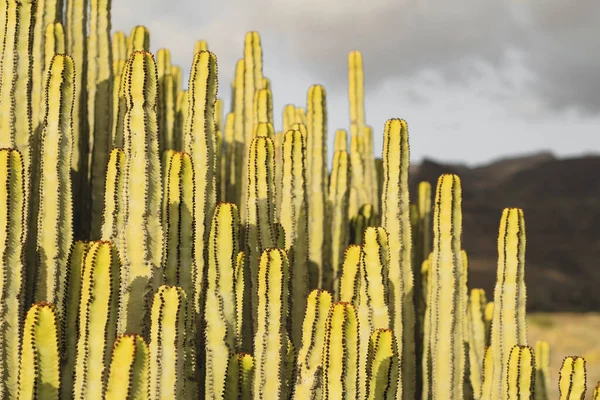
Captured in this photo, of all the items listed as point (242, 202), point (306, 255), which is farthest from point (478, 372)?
point (242, 202)

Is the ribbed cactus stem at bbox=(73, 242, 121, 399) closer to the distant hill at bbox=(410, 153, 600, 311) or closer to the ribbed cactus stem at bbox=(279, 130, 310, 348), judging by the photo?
the ribbed cactus stem at bbox=(279, 130, 310, 348)

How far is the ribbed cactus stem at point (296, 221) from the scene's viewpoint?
119 inches

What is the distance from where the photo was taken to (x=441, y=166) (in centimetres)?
2239

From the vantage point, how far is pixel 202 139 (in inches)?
111

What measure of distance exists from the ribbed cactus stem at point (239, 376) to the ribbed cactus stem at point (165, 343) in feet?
1.30

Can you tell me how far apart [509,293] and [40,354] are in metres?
2.02

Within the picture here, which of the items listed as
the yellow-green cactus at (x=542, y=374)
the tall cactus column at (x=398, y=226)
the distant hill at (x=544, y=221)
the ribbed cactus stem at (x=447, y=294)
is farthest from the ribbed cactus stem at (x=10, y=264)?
the distant hill at (x=544, y=221)

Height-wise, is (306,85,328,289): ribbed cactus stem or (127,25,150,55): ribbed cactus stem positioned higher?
(127,25,150,55): ribbed cactus stem

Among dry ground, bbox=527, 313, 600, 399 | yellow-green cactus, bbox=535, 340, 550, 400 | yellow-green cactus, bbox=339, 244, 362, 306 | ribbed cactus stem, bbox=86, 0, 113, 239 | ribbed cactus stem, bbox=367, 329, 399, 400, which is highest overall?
ribbed cactus stem, bbox=86, 0, 113, 239

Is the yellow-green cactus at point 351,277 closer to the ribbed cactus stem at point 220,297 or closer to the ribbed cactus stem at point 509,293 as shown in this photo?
the ribbed cactus stem at point 220,297

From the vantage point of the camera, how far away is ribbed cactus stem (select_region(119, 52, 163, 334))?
2.40 m

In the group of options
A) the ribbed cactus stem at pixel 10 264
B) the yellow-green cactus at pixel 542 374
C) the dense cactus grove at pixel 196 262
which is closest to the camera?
the dense cactus grove at pixel 196 262

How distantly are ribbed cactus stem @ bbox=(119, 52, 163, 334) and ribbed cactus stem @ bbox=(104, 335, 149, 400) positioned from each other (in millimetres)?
516

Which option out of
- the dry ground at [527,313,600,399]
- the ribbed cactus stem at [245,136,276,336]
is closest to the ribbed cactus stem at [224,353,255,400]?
the ribbed cactus stem at [245,136,276,336]
